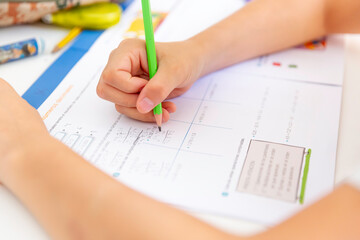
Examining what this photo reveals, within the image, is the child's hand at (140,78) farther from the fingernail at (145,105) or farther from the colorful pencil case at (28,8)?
the colorful pencil case at (28,8)

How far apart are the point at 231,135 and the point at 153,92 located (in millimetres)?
115

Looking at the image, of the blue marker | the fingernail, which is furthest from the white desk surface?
the fingernail

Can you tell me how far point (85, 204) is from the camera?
427mm

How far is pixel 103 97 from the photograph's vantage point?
1.99ft

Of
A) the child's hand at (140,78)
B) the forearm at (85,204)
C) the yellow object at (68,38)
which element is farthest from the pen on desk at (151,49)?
the yellow object at (68,38)

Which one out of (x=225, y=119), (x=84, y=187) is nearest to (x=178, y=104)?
(x=225, y=119)

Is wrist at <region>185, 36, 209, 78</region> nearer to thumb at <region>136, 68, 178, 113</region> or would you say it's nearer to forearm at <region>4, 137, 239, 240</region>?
thumb at <region>136, 68, 178, 113</region>

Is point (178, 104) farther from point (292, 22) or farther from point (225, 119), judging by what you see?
point (292, 22)

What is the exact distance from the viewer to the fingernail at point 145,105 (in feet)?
1.83

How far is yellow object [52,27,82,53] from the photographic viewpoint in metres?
0.77

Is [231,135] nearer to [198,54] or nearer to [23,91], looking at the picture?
[198,54]

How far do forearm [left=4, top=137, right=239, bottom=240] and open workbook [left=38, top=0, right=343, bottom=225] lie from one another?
0.05 metres

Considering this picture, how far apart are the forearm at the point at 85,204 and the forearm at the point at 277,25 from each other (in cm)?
33

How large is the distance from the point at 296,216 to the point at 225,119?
0.68 feet
